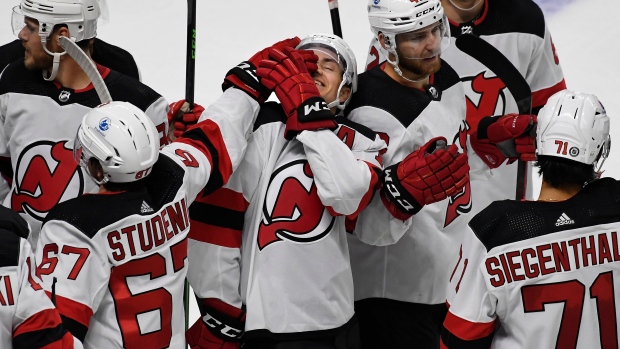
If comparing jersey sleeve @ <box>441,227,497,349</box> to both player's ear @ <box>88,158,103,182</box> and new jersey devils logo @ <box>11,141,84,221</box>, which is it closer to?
player's ear @ <box>88,158,103,182</box>

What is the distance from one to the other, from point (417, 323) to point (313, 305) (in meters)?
0.55

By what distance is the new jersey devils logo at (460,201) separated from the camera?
13.1ft

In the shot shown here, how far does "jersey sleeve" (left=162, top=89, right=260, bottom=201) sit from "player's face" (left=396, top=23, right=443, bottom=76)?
1.72ft

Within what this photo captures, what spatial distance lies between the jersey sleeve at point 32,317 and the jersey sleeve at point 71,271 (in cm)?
12

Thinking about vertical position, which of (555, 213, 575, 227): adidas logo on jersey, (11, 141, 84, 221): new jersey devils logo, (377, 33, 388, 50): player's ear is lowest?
(11, 141, 84, 221): new jersey devils logo

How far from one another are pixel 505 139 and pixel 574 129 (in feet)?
3.21

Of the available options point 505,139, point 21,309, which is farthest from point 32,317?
point 505,139

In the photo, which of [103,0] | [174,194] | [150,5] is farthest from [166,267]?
[150,5]

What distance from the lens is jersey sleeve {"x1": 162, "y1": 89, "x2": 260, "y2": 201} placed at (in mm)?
3469

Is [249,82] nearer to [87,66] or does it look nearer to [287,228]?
[287,228]

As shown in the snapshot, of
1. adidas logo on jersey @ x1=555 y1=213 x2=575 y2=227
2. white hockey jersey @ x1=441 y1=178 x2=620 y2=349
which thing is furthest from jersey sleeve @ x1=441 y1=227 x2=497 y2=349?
adidas logo on jersey @ x1=555 y1=213 x2=575 y2=227

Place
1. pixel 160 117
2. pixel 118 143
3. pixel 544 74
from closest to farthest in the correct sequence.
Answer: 1. pixel 118 143
2. pixel 160 117
3. pixel 544 74

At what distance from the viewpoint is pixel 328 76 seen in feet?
12.6

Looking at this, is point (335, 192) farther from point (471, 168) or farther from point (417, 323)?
point (471, 168)
